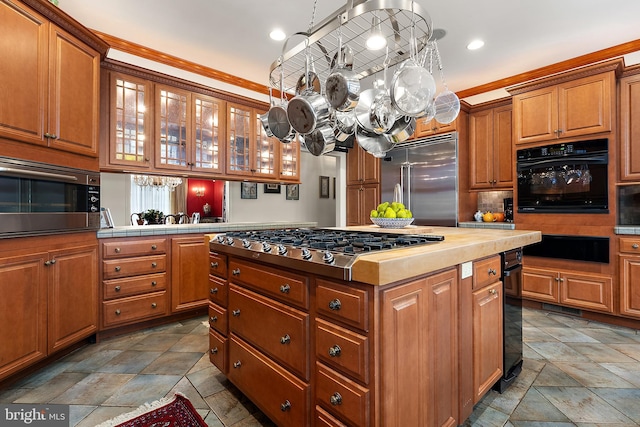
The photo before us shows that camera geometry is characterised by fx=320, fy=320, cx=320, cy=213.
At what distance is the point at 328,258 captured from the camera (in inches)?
45.1

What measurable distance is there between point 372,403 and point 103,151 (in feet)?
9.89

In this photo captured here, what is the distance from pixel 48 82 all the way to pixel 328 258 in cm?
226

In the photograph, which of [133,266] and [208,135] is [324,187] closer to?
[208,135]

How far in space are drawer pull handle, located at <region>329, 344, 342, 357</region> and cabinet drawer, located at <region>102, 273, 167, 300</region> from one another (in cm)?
228

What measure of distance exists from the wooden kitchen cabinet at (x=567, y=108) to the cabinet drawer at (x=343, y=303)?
3287mm

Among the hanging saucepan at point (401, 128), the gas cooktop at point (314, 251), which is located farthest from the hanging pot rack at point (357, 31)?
the gas cooktop at point (314, 251)

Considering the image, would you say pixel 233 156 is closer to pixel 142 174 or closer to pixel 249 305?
pixel 142 174

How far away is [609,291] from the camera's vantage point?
2955 millimetres

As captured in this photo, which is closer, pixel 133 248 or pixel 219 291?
pixel 219 291

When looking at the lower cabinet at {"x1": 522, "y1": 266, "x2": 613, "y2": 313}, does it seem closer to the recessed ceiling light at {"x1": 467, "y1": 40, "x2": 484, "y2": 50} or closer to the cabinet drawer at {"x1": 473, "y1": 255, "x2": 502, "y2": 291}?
the cabinet drawer at {"x1": 473, "y1": 255, "x2": 502, "y2": 291}

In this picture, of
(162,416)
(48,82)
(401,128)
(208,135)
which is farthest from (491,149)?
(48,82)

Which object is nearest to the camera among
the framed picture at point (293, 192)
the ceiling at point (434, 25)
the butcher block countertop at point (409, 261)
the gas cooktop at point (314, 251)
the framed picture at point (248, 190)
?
the butcher block countertop at point (409, 261)

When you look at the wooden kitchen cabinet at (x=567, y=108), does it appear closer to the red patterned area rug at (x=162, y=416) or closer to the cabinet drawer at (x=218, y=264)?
the cabinet drawer at (x=218, y=264)

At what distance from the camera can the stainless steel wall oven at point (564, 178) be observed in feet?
9.89
